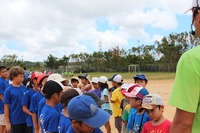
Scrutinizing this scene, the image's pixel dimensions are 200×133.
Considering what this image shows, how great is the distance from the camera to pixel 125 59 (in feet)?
239

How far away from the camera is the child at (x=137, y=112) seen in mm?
3785

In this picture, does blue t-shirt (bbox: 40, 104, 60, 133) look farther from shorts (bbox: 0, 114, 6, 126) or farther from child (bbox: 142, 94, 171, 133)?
shorts (bbox: 0, 114, 6, 126)

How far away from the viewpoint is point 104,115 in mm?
2283

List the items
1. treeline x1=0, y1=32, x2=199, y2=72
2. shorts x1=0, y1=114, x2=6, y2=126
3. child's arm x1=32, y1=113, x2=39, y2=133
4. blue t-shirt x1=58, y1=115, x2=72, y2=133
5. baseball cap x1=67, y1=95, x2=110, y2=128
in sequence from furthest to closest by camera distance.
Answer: treeline x1=0, y1=32, x2=199, y2=72 < shorts x1=0, y1=114, x2=6, y2=126 < child's arm x1=32, y1=113, x2=39, y2=133 < blue t-shirt x1=58, y1=115, x2=72, y2=133 < baseball cap x1=67, y1=95, x2=110, y2=128

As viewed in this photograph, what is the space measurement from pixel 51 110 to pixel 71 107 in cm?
112

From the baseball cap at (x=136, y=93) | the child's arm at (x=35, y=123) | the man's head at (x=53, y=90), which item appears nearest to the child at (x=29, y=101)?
the child's arm at (x=35, y=123)

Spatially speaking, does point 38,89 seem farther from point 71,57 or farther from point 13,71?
point 71,57

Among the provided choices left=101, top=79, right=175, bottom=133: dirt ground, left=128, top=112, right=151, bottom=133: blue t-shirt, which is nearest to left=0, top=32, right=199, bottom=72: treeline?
left=101, top=79, right=175, bottom=133: dirt ground

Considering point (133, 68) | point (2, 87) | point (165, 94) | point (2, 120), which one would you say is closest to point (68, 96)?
point (2, 120)

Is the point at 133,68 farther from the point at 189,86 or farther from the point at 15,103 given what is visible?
the point at 189,86

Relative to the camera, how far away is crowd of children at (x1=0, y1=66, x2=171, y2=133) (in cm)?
227

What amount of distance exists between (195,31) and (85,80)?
6529 millimetres

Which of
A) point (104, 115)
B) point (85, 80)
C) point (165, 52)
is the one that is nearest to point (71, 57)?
point (165, 52)

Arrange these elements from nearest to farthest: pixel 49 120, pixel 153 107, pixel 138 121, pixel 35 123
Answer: pixel 49 120
pixel 153 107
pixel 138 121
pixel 35 123
